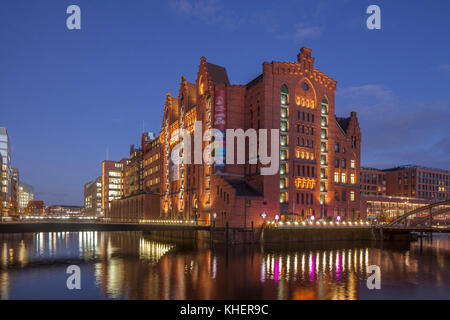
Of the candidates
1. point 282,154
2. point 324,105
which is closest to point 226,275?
point 282,154

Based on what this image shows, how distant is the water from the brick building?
24913mm

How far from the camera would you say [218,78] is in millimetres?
120688

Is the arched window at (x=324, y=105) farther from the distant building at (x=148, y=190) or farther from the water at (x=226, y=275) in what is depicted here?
the distant building at (x=148, y=190)

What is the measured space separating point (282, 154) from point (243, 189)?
14.7 meters

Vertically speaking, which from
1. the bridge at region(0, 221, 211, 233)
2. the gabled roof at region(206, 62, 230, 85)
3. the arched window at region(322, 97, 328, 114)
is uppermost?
the gabled roof at region(206, 62, 230, 85)

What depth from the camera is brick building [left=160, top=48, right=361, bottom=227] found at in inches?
3962

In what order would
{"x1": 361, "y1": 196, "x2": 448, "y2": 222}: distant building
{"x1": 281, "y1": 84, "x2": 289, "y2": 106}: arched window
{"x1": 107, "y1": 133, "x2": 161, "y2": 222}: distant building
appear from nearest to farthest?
{"x1": 281, "y1": 84, "x2": 289, "y2": 106}: arched window, {"x1": 107, "y1": 133, "x2": 161, "y2": 222}: distant building, {"x1": 361, "y1": 196, "x2": 448, "y2": 222}: distant building

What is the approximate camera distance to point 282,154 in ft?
348

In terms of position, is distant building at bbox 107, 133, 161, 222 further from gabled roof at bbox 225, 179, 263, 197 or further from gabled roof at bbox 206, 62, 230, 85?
gabled roof at bbox 206, 62, 230, 85

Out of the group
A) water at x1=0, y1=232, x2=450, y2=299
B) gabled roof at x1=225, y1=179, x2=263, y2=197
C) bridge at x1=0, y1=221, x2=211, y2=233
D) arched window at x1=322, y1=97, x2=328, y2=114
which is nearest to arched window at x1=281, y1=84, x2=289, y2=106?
arched window at x1=322, y1=97, x2=328, y2=114

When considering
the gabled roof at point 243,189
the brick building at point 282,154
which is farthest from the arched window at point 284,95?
the gabled roof at point 243,189

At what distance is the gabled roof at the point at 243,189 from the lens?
9702 cm

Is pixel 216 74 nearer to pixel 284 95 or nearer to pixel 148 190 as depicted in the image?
pixel 284 95
